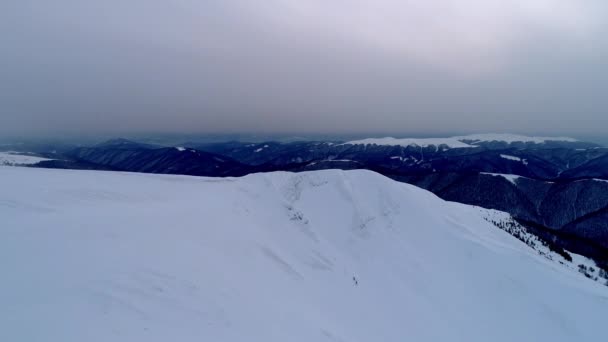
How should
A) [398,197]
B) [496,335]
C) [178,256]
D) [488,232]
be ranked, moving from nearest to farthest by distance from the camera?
[178,256], [496,335], [488,232], [398,197]

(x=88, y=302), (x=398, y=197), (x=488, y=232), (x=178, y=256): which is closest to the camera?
(x=88, y=302)

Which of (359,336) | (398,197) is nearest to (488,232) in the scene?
(398,197)

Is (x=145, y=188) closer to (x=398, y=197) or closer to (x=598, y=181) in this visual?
(x=398, y=197)

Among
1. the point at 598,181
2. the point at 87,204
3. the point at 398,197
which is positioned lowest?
the point at 598,181

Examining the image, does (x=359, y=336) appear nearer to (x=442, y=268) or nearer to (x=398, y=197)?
(x=442, y=268)

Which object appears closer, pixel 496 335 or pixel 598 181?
pixel 496 335

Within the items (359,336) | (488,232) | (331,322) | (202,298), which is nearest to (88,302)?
(202,298)

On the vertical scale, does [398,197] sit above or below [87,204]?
below
